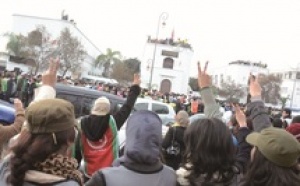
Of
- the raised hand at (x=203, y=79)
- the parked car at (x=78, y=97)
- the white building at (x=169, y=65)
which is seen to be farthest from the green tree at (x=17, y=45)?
the raised hand at (x=203, y=79)

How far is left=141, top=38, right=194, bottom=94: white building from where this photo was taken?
3191 inches

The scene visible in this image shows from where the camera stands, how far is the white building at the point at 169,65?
81062mm

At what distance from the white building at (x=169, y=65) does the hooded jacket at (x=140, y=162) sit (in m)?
77.4

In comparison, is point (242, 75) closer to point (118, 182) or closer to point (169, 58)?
point (169, 58)

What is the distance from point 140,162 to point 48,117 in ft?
2.19

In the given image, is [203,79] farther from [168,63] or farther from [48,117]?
[168,63]

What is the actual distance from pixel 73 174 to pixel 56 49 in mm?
54759

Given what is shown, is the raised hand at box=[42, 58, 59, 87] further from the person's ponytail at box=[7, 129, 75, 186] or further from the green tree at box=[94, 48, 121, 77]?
the green tree at box=[94, 48, 121, 77]

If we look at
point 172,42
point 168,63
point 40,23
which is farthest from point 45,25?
point 168,63

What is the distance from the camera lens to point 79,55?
5650 centimetres

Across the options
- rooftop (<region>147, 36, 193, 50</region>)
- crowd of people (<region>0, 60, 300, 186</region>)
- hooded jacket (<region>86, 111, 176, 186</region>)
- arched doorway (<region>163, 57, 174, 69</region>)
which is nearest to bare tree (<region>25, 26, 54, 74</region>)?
rooftop (<region>147, 36, 193, 50</region>)

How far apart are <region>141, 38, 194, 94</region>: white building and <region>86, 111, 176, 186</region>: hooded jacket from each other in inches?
3048

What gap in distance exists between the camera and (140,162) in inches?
109

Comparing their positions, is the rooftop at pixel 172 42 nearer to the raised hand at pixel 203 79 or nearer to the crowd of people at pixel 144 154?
the raised hand at pixel 203 79
